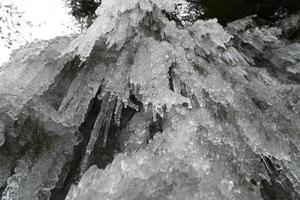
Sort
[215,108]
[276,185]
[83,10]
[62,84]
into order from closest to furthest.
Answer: [276,185]
[215,108]
[62,84]
[83,10]


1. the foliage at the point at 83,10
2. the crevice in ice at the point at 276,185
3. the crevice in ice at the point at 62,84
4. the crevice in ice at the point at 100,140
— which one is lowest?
the foliage at the point at 83,10

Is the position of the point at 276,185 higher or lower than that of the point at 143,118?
lower

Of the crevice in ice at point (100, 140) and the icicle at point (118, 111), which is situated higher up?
the icicle at point (118, 111)

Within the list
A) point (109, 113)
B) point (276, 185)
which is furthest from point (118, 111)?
point (276, 185)

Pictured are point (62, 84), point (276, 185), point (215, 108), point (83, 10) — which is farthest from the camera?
point (83, 10)

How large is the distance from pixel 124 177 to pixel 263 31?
10.4 ft

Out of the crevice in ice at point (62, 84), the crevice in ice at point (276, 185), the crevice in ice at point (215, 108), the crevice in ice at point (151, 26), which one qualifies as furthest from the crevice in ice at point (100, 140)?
the crevice in ice at point (276, 185)

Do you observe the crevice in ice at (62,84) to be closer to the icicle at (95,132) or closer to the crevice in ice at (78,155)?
the crevice in ice at (78,155)

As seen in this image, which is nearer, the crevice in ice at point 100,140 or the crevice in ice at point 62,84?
the crevice in ice at point 100,140

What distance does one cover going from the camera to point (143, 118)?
1.96m

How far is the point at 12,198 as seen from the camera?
160 centimetres

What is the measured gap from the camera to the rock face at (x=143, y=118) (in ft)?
4.31

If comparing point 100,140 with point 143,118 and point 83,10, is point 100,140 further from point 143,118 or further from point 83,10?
point 83,10

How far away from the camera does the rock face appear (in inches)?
51.7
